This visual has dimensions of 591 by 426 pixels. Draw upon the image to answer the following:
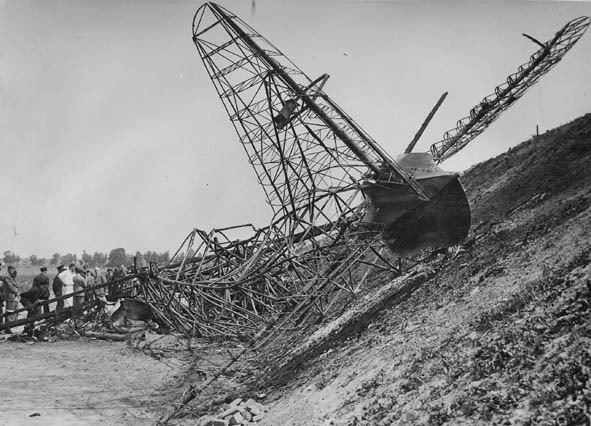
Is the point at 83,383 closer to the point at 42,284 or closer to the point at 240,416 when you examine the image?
the point at 240,416

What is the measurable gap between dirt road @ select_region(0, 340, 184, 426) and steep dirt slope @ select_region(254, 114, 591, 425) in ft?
10.3

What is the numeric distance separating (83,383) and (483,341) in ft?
31.3

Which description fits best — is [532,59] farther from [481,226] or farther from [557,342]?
[557,342]

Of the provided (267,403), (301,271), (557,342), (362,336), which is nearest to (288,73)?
(301,271)

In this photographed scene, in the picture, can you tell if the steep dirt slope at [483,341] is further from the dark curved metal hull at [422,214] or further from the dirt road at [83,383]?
the dirt road at [83,383]

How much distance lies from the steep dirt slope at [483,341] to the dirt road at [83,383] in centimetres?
314

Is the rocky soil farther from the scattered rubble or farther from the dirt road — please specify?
the dirt road

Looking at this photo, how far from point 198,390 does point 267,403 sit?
2.47m

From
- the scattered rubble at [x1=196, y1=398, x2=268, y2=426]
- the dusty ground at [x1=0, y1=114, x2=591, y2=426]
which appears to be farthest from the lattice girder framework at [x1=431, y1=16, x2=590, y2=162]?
the scattered rubble at [x1=196, y1=398, x2=268, y2=426]

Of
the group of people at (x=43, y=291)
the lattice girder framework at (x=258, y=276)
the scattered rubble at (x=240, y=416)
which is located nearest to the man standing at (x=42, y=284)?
the group of people at (x=43, y=291)

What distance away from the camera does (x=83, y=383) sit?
10.9 m

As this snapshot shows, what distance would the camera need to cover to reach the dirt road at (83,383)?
884cm

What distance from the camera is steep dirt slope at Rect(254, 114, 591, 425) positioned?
→ 14.4 ft

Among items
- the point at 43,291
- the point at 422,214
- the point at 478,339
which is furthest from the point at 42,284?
the point at 478,339
